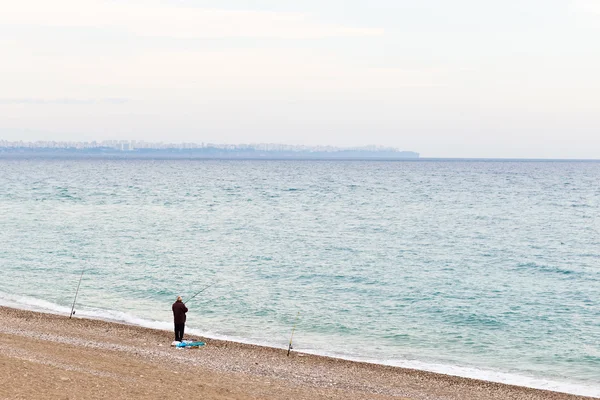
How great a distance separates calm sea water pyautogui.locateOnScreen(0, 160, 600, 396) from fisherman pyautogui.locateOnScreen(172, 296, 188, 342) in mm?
2839

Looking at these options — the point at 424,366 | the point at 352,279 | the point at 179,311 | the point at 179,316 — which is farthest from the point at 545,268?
the point at 179,311

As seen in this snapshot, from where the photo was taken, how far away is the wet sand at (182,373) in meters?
15.3

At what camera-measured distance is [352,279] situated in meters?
35.7

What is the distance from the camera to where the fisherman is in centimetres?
2138

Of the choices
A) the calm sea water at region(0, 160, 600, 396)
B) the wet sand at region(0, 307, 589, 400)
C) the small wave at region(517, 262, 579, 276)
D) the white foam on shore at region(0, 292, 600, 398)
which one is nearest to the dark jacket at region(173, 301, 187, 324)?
the wet sand at region(0, 307, 589, 400)

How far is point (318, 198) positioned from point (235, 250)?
52.3 metres

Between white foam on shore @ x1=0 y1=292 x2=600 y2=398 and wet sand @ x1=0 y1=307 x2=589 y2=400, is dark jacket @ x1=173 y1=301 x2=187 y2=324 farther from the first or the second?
white foam on shore @ x1=0 y1=292 x2=600 y2=398

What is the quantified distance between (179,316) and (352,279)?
1538cm

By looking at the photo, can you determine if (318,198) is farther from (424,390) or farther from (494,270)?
(424,390)

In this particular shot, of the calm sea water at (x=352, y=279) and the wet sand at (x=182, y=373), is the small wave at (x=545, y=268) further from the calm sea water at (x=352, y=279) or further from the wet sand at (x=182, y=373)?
the wet sand at (x=182, y=373)

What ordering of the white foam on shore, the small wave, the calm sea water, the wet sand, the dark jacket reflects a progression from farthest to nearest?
the small wave → the calm sea water → the dark jacket → the white foam on shore → the wet sand

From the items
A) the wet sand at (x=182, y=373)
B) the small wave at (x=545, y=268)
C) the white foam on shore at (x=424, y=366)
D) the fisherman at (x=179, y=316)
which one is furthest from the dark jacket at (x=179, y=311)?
the small wave at (x=545, y=268)

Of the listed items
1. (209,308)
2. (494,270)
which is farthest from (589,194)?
(209,308)

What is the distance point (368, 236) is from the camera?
5491 cm
